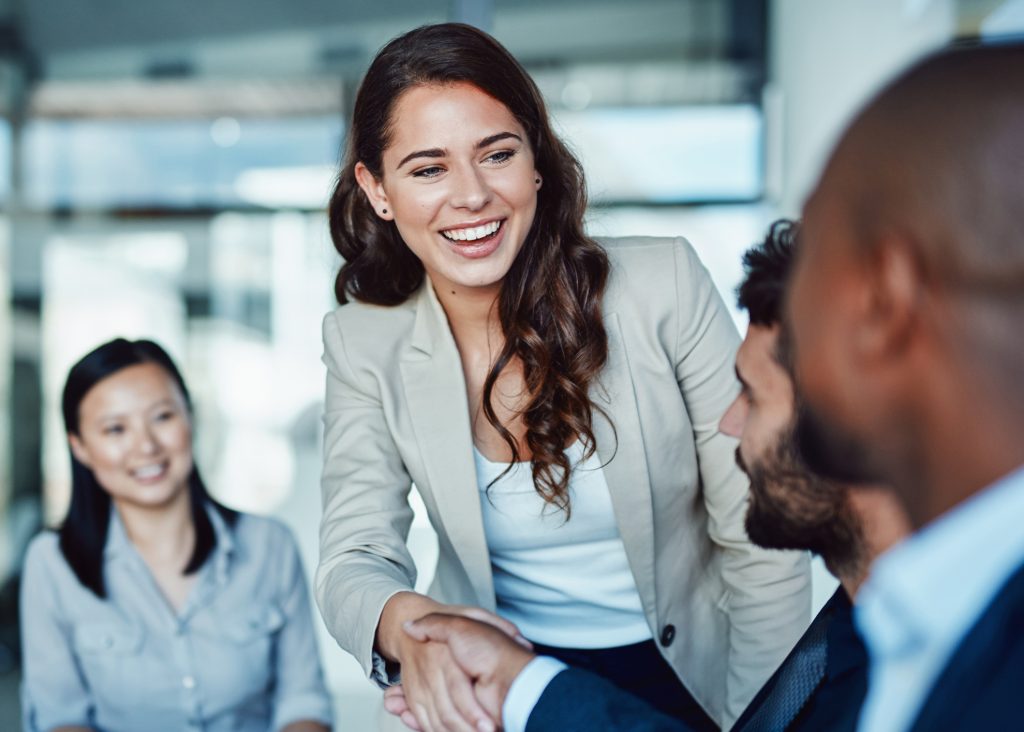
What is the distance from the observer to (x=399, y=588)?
5.40ft

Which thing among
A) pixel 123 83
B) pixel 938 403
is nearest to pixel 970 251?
pixel 938 403

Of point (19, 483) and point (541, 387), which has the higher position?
point (541, 387)

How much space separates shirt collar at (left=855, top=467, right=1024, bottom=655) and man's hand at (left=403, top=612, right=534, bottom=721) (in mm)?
692

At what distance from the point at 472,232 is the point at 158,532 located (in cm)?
134

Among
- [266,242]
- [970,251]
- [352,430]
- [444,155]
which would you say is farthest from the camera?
[266,242]

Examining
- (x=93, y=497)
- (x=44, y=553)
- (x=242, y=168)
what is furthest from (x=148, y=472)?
(x=242, y=168)

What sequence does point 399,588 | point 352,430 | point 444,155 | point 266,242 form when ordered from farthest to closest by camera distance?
1. point 266,242
2. point 352,430
3. point 444,155
4. point 399,588

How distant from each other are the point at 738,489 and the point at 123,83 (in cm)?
447

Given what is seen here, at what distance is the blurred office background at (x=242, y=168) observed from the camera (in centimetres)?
517

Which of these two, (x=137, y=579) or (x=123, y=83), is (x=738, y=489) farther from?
(x=123, y=83)

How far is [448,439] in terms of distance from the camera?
74.3 inches

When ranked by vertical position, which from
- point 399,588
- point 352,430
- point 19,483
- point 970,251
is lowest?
point 19,483

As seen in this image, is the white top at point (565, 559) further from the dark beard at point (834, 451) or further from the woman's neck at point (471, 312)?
the dark beard at point (834, 451)

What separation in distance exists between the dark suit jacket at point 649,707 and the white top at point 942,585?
1.62 feet
